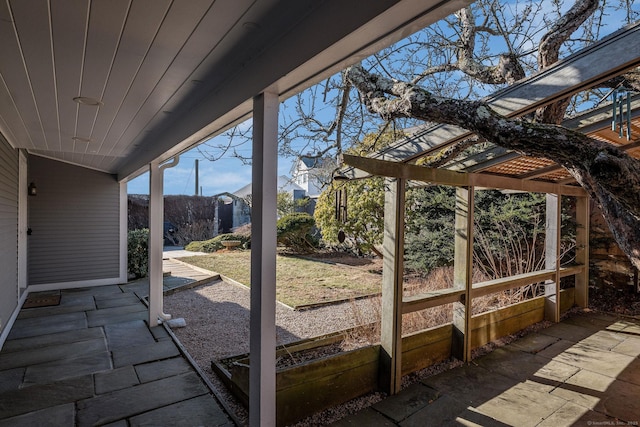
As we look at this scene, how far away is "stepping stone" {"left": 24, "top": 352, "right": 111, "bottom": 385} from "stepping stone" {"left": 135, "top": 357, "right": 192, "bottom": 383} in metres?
0.36

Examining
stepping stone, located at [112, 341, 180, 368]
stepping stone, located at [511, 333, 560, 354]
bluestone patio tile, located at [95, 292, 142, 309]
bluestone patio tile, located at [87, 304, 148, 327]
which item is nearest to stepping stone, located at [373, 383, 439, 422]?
stepping stone, located at [511, 333, 560, 354]

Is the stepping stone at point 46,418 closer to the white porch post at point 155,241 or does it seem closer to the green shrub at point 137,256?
the white porch post at point 155,241

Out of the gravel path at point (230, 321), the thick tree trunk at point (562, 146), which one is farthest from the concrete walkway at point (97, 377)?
the thick tree trunk at point (562, 146)

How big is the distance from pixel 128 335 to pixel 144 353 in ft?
2.18

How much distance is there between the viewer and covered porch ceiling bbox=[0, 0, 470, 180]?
1215 millimetres

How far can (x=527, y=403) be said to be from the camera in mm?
2768

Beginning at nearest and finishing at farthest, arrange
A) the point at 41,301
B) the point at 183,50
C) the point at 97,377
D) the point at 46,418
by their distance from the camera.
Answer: the point at 183,50
the point at 46,418
the point at 97,377
the point at 41,301

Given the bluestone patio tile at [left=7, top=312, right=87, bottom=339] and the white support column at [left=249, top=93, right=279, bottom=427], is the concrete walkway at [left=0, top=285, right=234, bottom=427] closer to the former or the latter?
the bluestone patio tile at [left=7, top=312, right=87, bottom=339]

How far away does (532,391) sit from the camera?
295 centimetres

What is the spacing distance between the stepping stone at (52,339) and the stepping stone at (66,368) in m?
0.56

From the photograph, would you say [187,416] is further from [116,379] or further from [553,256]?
[553,256]

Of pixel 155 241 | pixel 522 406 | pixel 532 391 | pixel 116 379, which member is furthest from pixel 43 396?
pixel 532 391

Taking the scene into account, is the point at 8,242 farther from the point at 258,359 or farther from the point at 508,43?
the point at 508,43

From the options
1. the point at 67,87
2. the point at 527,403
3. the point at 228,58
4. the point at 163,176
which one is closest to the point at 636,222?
the point at 527,403
